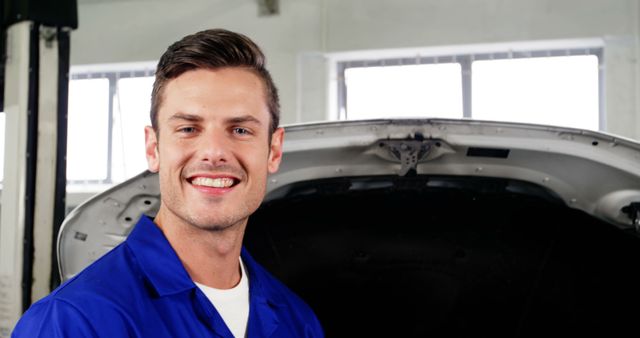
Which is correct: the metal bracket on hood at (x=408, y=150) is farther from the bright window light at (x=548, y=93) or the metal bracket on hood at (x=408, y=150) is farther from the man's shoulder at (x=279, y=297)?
the bright window light at (x=548, y=93)

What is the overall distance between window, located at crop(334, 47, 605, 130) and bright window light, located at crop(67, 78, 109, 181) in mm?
2444

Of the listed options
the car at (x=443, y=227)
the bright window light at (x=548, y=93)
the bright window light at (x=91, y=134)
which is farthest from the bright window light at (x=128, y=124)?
the car at (x=443, y=227)

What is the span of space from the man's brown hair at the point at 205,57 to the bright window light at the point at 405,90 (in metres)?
4.24

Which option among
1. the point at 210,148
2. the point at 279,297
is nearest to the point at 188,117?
the point at 210,148

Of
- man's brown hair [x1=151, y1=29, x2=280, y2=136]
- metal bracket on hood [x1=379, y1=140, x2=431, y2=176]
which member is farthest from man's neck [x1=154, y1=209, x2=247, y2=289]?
metal bracket on hood [x1=379, y1=140, x2=431, y2=176]

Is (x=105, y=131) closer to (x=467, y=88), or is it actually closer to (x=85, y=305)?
(x=467, y=88)

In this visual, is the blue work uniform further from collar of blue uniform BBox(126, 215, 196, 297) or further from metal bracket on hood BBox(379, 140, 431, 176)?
metal bracket on hood BBox(379, 140, 431, 176)

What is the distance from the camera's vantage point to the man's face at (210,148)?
1231 millimetres

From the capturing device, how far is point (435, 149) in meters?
1.79

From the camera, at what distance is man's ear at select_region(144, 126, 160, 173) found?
1317mm

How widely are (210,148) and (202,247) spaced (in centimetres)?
23

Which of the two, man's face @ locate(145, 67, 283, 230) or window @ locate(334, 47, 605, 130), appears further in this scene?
window @ locate(334, 47, 605, 130)

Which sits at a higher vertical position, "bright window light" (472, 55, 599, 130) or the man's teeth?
"bright window light" (472, 55, 599, 130)

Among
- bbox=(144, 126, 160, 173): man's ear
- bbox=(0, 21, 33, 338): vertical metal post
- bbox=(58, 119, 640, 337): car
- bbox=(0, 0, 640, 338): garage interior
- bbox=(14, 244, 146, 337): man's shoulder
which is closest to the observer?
bbox=(14, 244, 146, 337): man's shoulder
